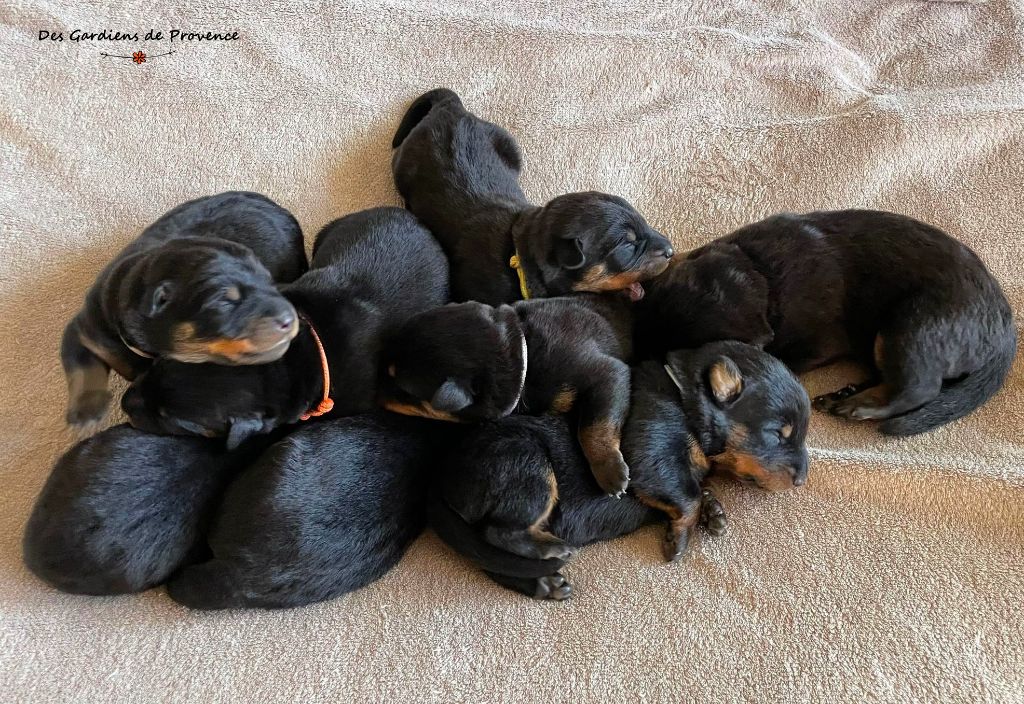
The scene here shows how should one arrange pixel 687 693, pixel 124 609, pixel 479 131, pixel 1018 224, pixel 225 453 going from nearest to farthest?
pixel 687 693 → pixel 124 609 → pixel 225 453 → pixel 1018 224 → pixel 479 131

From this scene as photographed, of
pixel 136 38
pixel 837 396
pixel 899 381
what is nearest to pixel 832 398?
pixel 837 396

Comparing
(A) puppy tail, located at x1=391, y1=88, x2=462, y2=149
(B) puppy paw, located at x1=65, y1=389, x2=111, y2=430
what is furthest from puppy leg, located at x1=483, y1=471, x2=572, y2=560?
(A) puppy tail, located at x1=391, y1=88, x2=462, y2=149

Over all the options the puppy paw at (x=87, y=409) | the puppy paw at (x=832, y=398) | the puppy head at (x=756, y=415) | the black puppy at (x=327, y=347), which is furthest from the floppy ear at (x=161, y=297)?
the puppy paw at (x=832, y=398)

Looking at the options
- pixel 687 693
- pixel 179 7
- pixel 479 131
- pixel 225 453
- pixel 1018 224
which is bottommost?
pixel 687 693

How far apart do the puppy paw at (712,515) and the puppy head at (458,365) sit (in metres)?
0.65

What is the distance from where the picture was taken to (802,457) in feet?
7.41

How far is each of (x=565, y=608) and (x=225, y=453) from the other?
108 centimetres

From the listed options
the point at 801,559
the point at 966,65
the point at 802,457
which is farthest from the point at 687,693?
the point at 966,65

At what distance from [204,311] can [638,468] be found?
4.33ft

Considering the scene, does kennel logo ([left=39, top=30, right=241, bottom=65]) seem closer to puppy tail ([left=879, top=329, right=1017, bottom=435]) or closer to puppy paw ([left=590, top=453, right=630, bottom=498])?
puppy paw ([left=590, top=453, right=630, bottom=498])

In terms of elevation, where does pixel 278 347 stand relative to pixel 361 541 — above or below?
above

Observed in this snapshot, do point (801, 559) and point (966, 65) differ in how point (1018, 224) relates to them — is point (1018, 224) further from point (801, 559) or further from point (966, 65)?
point (801, 559)

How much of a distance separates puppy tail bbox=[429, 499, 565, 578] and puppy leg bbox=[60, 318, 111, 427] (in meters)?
1.10

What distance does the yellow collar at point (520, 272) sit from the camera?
2.72 metres
